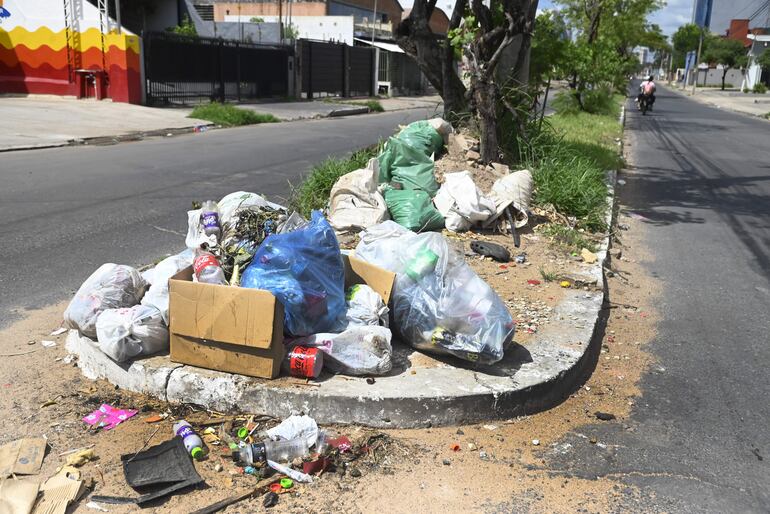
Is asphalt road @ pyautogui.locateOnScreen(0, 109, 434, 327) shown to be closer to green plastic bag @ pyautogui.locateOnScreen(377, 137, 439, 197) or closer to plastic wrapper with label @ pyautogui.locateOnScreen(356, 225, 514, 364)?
green plastic bag @ pyautogui.locateOnScreen(377, 137, 439, 197)

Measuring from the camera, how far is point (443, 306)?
3881mm

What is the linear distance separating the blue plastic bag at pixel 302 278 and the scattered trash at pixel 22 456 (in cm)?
123

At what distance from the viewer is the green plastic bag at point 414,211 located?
6.49 metres

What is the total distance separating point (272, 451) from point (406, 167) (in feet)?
15.4

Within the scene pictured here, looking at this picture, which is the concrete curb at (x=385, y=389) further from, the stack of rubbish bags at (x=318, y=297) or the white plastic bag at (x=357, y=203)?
the white plastic bag at (x=357, y=203)

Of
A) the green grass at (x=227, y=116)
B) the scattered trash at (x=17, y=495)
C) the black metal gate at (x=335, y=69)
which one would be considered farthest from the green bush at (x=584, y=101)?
the scattered trash at (x=17, y=495)

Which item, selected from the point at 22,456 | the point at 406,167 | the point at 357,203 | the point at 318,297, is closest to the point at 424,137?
the point at 406,167

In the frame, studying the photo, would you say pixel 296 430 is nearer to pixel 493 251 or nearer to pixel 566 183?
pixel 493 251

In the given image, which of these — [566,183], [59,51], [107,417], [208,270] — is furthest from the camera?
[59,51]

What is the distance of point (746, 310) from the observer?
5.55 meters

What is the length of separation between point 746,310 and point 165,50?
66.9 ft

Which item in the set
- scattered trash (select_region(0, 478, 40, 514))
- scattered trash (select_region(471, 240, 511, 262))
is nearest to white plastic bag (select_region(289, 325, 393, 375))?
scattered trash (select_region(0, 478, 40, 514))

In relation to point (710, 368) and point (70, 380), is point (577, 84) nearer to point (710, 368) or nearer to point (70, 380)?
point (710, 368)

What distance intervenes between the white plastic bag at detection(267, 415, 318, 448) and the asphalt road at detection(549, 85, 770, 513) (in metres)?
1.12
